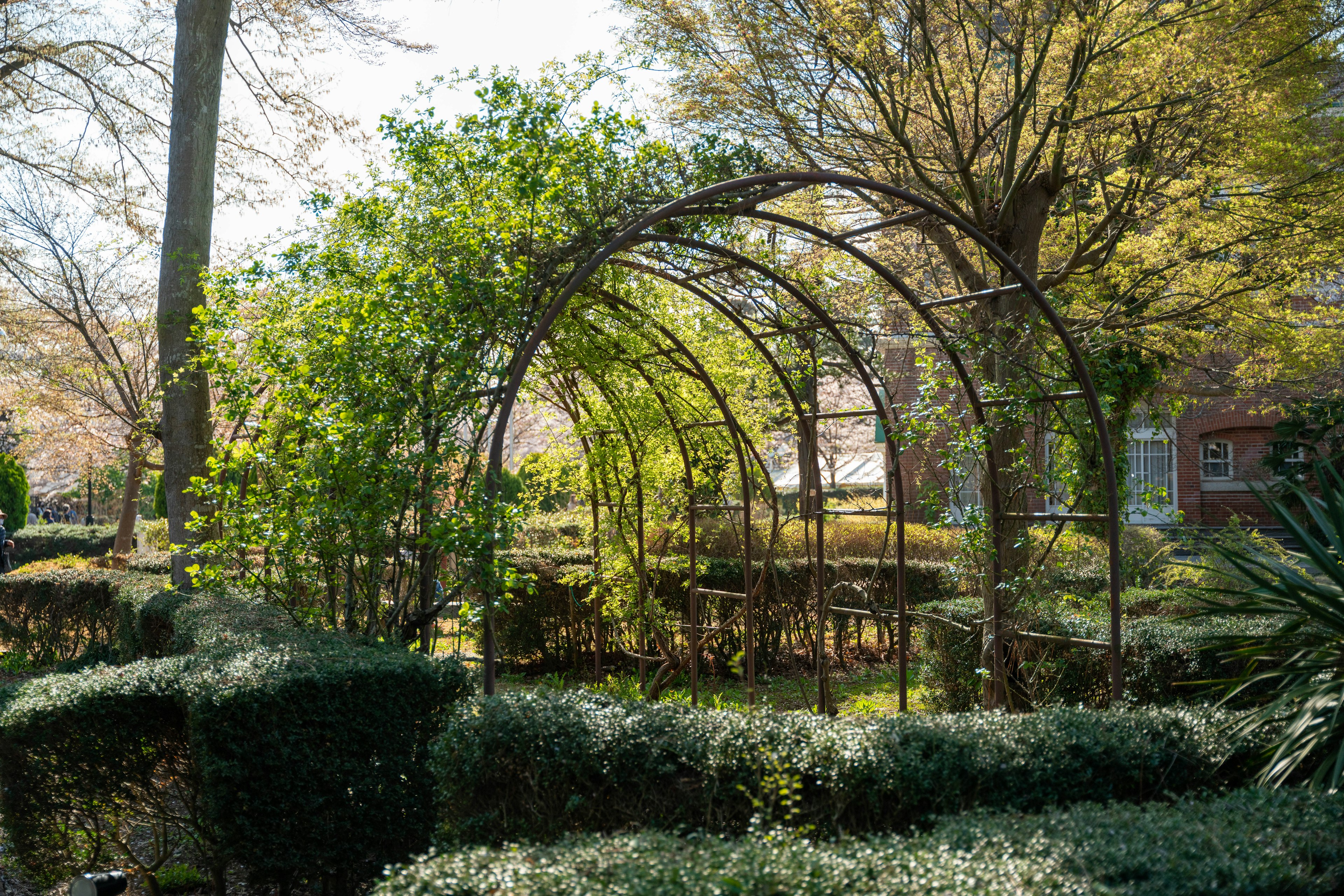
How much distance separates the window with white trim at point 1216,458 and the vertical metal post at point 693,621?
52.8ft

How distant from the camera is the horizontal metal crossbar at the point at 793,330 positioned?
584 cm

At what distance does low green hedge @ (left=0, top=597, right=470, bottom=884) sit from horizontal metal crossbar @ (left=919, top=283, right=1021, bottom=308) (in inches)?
127

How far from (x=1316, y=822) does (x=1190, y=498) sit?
19.6 metres

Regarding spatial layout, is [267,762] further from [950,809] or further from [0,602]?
[0,602]

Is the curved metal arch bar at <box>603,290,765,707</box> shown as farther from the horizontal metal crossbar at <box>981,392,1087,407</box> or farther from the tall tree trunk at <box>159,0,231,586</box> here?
the tall tree trunk at <box>159,0,231,586</box>

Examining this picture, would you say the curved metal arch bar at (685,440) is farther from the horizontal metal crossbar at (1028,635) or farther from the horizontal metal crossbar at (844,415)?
the horizontal metal crossbar at (1028,635)

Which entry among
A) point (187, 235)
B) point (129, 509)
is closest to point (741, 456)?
point (187, 235)

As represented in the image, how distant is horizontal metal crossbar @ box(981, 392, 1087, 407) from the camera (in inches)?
211

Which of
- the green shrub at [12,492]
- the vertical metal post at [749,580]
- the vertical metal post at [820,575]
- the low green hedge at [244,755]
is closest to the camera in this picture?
the low green hedge at [244,755]

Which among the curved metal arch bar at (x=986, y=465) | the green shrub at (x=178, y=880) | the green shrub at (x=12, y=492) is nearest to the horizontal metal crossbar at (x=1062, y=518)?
the curved metal arch bar at (x=986, y=465)

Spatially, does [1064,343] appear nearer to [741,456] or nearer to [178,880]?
[741,456]

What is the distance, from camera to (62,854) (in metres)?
3.94

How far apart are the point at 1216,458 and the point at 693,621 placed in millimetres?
17044

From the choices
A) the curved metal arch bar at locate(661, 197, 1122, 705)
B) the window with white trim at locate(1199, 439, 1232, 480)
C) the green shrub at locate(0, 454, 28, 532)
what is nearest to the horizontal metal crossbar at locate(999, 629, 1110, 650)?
the curved metal arch bar at locate(661, 197, 1122, 705)
